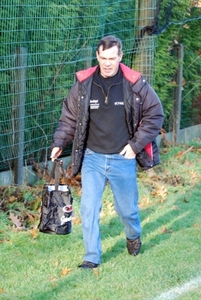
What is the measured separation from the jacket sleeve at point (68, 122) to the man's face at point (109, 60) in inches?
13.8

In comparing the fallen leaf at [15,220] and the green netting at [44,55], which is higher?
the green netting at [44,55]

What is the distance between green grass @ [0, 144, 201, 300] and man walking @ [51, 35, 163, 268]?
0.29 meters

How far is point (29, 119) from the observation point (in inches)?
365

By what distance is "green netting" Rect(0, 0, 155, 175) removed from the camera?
873cm

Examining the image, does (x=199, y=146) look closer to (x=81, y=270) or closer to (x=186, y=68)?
(x=186, y=68)

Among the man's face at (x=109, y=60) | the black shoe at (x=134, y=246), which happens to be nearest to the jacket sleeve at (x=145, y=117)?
the man's face at (x=109, y=60)

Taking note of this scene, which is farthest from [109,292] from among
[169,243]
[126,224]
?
[169,243]

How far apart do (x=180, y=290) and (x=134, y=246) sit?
978 mm

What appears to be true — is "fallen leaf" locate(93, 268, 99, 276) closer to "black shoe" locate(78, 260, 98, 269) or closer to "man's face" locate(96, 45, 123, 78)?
"black shoe" locate(78, 260, 98, 269)

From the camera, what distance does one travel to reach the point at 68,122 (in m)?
6.64

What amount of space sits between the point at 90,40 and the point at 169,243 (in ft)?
11.7

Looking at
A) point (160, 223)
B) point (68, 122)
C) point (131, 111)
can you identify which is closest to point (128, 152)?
point (131, 111)

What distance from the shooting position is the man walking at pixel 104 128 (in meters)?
6.42

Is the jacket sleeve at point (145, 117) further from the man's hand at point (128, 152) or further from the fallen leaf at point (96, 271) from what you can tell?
the fallen leaf at point (96, 271)
